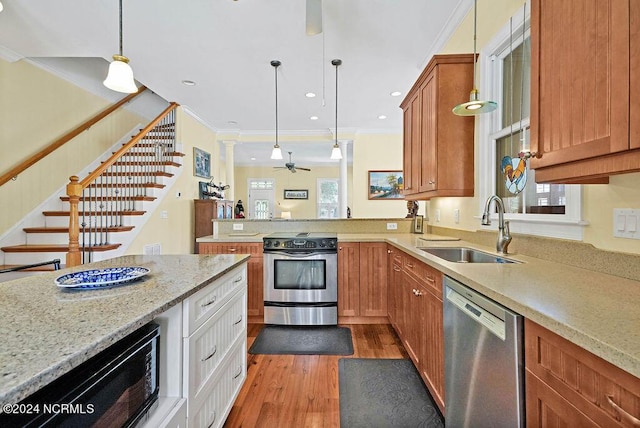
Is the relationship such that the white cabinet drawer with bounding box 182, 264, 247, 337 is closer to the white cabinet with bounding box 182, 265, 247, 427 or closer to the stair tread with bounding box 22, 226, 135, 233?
Answer: the white cabinet with bounding box 182, 265, 247, 427

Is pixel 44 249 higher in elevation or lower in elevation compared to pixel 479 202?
lower

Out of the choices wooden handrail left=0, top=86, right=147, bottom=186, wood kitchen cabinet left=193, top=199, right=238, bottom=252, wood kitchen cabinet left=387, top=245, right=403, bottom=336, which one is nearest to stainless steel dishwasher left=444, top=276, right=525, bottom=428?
wood kitchen cabinet left=387, top=245, right=403, bottom=336

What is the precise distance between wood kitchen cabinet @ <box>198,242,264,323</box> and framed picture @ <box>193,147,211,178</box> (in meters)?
2.58

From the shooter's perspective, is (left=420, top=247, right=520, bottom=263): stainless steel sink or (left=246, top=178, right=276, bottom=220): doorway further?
(left=246, top=178, right=276, bottom=220): doorway

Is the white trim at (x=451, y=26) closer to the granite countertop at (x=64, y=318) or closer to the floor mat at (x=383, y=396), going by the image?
the granite countertop at (x=64, y=318)

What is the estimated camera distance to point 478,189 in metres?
2.29

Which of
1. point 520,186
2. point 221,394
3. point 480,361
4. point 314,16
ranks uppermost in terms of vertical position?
point 314,16

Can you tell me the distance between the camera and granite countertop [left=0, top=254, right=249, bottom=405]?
0.58m

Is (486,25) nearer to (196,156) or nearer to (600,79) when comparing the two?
(600,79)

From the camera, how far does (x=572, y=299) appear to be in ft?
3.08

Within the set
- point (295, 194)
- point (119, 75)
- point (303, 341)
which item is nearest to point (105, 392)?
point (119, 75)

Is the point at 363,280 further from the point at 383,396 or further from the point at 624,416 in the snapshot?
the point at 624,416

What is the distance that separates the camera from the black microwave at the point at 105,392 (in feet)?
1.94

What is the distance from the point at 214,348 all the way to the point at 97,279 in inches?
23.1
